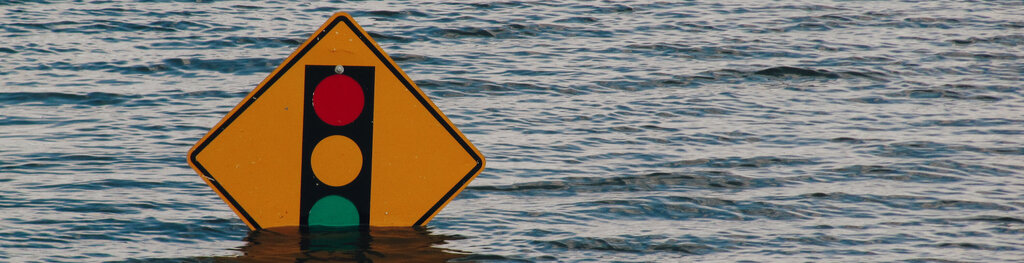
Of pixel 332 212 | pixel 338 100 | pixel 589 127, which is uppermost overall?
pixel 338 100

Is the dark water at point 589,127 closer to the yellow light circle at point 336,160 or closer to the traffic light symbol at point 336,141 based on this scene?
the traffic light symbol at point 336,141

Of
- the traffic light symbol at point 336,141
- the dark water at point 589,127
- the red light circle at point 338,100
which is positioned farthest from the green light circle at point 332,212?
the red light circle at point 338,100

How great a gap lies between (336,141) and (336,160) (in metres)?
0.10

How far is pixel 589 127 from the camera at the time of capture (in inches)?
439

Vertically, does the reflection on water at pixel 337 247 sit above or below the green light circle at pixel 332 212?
below

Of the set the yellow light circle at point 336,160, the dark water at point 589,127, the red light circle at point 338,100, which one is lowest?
the dark water at point 589,127

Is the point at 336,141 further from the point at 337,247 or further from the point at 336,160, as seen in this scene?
the point at 337,247

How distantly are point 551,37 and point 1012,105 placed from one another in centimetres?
724

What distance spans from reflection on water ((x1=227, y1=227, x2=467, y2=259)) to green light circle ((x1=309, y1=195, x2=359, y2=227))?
0.14 m

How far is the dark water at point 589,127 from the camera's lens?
23.1 ft

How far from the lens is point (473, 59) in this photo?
625 inches

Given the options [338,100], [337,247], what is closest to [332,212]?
[337,247]

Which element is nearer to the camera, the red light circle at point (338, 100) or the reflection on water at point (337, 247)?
the red light circle at point (338, 100)

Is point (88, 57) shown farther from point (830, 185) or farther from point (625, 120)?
point (830, 185)
